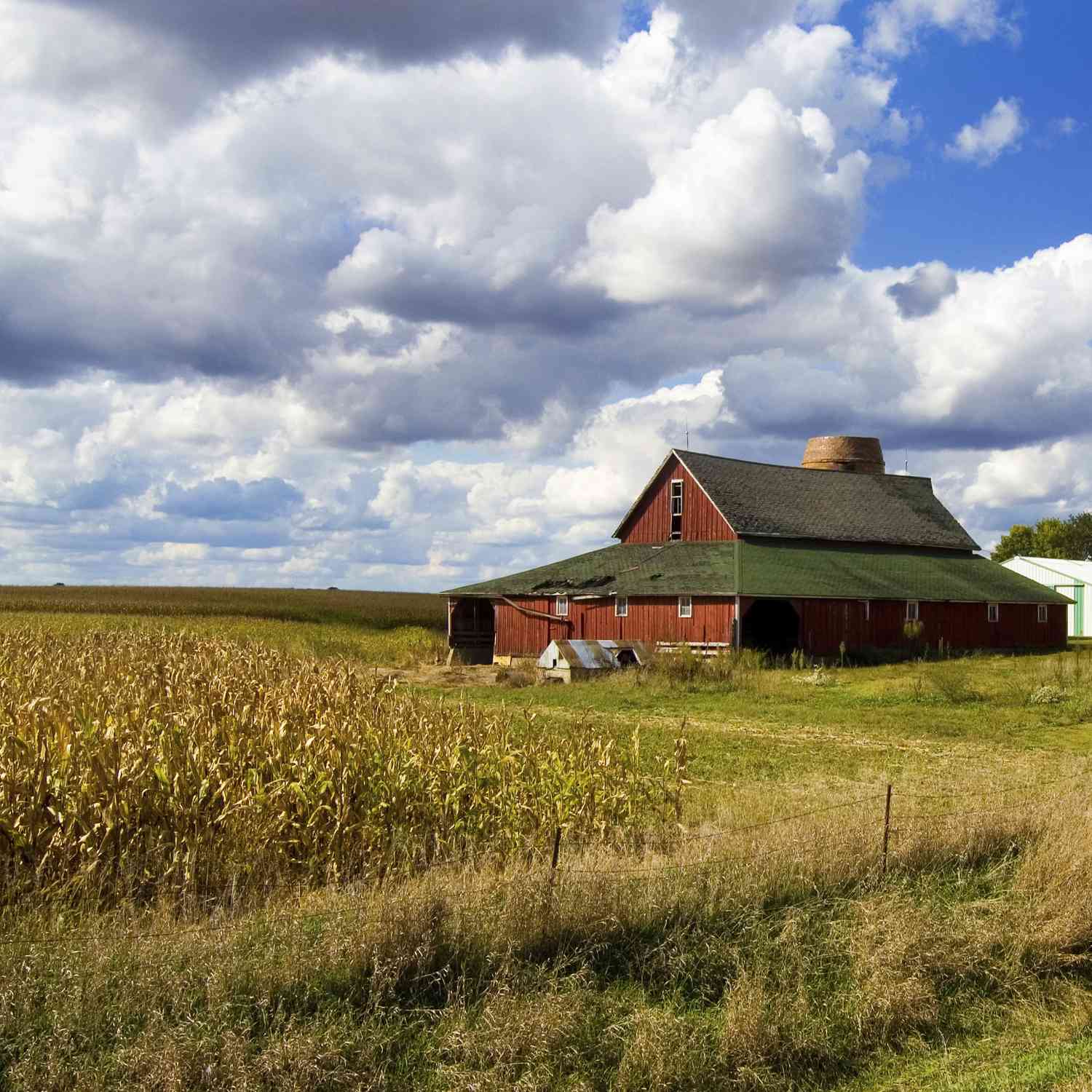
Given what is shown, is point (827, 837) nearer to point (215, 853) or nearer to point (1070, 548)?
point (215, 853)

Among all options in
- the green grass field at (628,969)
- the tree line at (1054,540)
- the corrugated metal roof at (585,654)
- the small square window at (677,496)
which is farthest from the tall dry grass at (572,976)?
the tree line at (1054,540)

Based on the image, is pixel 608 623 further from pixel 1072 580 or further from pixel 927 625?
pixel 1072 580

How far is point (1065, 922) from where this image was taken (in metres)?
9.86

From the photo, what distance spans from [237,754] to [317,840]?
1280 millimetres

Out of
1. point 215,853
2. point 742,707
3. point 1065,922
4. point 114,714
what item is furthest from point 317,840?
point 742,707

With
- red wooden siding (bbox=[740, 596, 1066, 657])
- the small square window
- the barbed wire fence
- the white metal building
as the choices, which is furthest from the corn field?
the white metal building

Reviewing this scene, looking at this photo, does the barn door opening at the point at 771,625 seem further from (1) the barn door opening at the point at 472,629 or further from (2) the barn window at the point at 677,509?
(1) the barn door opening at the point at 472,629

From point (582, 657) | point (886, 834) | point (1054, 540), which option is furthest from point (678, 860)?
point (1054, 540)

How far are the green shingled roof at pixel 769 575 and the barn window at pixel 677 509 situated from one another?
0.75m

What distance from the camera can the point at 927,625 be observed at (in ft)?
149

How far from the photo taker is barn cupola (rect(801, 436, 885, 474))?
61062 millimetres

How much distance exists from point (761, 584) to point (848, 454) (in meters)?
23.1

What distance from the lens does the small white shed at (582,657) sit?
34625mm

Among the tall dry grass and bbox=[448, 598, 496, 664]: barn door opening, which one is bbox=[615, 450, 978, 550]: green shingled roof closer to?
bbox=[448, 598, 496, 664]: barn door opening
